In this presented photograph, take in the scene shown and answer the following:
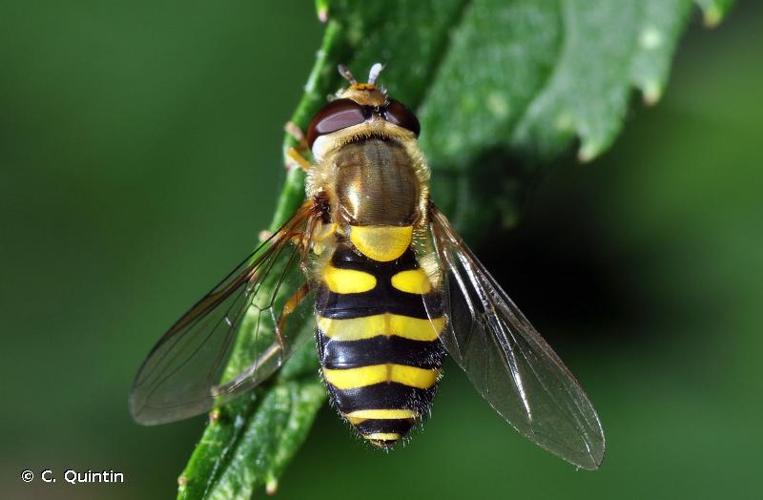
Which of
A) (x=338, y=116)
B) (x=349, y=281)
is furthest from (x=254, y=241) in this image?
(x=349, y=281)

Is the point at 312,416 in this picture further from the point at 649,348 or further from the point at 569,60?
the point at 649,348

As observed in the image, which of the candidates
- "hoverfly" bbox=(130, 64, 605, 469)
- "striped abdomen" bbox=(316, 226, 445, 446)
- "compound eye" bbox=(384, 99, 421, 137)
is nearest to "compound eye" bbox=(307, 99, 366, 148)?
"hoverfly" bbox=(130, 64, 605, 469)

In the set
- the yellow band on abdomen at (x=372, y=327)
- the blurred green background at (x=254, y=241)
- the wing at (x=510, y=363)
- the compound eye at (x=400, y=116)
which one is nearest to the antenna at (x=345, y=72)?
the compound eye at (x=400, y=116)

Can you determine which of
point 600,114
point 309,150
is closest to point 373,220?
point 309,150

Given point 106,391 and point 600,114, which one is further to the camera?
point 106,391

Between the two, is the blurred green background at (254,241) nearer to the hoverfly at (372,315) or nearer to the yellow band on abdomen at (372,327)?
the hoverfly at (372,315)

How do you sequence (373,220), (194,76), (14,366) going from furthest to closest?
(194,76) → (14,366) → (373,220)
